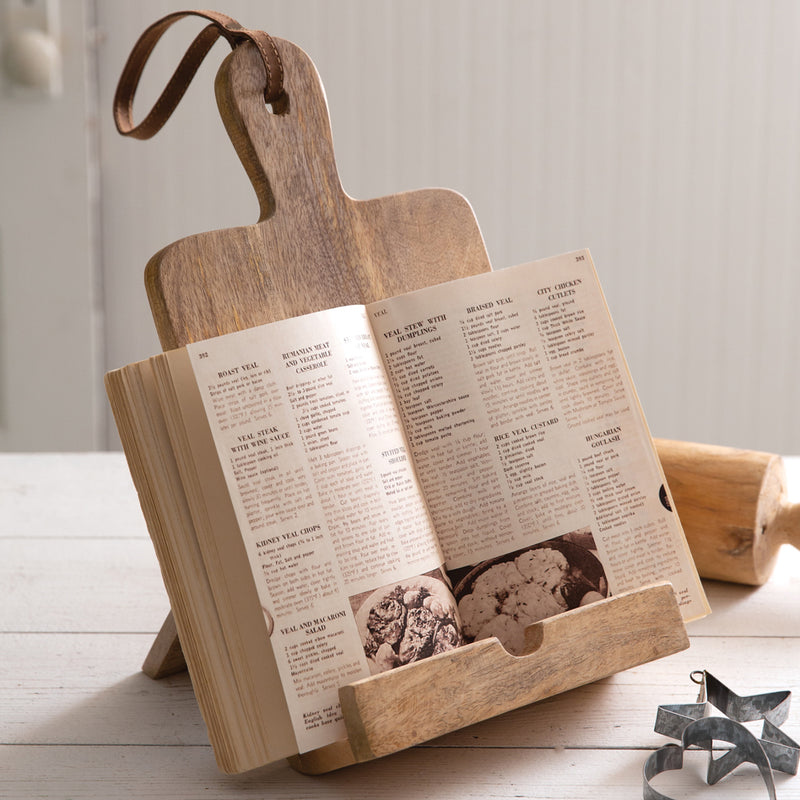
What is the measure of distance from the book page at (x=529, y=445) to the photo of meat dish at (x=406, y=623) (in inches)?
0.8

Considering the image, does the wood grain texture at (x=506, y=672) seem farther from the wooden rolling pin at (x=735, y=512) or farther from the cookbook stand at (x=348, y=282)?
the wooden rolling pin at (x=735, y=512)

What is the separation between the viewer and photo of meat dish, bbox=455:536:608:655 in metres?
0.44

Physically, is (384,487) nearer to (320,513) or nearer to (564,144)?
(320,513)

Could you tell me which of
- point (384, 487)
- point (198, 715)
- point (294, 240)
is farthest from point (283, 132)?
point (198, 715)

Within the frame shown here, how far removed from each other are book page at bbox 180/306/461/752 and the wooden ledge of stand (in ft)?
0.08

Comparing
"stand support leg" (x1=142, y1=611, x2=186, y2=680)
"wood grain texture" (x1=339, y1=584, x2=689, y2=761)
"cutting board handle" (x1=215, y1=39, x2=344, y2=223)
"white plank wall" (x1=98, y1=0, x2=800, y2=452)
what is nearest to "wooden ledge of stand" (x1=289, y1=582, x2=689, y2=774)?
"wood grain texture" (x1=339, y1=584, x2=689, y2=761)

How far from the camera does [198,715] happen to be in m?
0.47

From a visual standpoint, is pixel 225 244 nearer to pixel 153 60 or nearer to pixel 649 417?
pixel 153 60

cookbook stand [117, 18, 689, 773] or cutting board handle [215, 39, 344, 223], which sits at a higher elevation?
cutting board handle [215, 39, 344, 223]

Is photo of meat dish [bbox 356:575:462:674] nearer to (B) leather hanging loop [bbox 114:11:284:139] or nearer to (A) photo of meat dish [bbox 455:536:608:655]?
(A) photo of meat dish [bbox 455:536:608:655]

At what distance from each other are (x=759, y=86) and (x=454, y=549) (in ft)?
4.41

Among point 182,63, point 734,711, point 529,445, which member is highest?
point 182,63

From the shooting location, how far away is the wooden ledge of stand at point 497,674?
1.22ft

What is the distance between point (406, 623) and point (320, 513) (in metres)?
0.06
